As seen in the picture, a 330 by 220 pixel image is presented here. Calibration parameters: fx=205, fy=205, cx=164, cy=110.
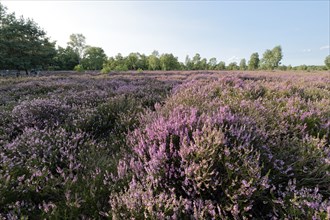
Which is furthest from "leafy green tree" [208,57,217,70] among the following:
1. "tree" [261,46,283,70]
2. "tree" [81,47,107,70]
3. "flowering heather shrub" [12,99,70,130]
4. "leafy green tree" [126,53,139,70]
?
"flowering heather shrub" [12,99,70,130]

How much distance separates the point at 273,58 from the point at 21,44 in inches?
2870

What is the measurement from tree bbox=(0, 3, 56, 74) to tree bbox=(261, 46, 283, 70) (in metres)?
67.3

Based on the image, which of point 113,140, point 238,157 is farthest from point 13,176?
point 238,157

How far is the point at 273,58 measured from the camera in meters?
71.2

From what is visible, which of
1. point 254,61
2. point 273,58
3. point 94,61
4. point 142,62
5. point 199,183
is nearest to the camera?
point 199,183

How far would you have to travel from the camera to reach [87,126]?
361 centimetres

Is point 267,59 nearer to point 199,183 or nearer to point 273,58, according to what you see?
point 273,58

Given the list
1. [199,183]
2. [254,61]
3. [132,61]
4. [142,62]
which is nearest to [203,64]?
[254,61]

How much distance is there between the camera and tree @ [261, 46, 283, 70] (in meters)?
70.4

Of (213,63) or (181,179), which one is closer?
(181,179)

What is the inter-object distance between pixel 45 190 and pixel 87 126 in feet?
5.50

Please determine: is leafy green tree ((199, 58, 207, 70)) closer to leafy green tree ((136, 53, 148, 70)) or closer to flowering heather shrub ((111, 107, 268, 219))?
leafy green tree ((136, 53, 148, 70))

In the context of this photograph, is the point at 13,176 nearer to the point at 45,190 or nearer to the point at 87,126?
the point at 45,190

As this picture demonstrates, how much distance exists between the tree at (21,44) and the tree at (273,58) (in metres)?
67.3
